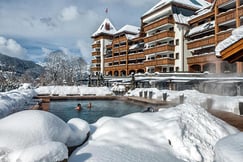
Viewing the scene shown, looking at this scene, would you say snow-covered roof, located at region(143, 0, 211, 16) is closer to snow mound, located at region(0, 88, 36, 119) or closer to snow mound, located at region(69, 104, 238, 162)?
snow mound, located at region(0, 88, 36, 119)

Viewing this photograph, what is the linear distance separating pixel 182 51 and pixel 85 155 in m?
35.0

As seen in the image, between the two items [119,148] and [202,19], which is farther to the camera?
[202,19]

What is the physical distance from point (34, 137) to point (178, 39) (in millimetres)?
36444

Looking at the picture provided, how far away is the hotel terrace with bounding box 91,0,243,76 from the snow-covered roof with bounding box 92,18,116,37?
787cm

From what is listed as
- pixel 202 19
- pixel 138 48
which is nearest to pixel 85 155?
pixel 202 19

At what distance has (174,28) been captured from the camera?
127 feet

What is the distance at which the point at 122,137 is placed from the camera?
507cm

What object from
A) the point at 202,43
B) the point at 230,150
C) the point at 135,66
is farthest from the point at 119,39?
the point at 230,150

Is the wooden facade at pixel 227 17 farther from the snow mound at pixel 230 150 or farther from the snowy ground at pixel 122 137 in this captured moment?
the snow mound at pixel 230 150

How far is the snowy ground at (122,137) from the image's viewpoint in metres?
3.66

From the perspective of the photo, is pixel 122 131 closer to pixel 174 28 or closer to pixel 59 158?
pixel 59 158

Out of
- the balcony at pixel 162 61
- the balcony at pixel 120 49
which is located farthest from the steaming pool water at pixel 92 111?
the balcony at pixel 120 49

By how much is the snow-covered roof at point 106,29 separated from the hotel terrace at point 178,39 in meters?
7.87

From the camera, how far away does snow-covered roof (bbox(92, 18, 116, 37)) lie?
62.7 meters
